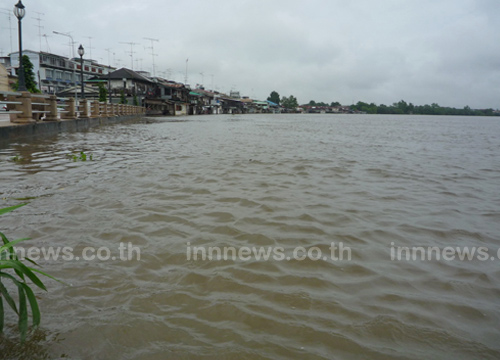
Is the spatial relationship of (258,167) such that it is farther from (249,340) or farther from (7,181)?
(249,340)

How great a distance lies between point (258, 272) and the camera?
2748mm

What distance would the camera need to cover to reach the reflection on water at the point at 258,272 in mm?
1939

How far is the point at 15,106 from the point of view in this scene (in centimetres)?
1166

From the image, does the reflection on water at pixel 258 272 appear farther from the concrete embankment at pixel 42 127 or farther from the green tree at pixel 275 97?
the green tree at pixel 275 97

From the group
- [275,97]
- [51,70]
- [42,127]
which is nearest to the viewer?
[42,127]

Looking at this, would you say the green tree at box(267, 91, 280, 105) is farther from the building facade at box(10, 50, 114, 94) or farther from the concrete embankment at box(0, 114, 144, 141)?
the concrete embankment at box(0, 114, 144, 141)

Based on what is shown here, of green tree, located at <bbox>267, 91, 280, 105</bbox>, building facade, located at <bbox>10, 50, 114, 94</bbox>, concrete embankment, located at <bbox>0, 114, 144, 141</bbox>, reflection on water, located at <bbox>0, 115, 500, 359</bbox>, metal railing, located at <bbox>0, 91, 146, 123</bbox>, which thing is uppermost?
green tree, located at <bbox>267, 91, 280, 105</bbox>

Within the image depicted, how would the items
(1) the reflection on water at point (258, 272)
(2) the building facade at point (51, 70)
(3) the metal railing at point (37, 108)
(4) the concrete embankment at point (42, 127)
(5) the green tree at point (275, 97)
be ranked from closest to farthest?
(1) the reflection on water at point (258, 272), (4) the concrete embankment at point (42, 127), (3) the metal railing at point (37, 108), (2) the building facade at point (51, 70), (5) the green tree at point (275, 97)

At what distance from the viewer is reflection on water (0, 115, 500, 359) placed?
Result: 6.36 ft

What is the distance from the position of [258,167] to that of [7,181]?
459 centimetres

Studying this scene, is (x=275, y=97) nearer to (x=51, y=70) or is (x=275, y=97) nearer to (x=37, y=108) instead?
(x=51, y=70)

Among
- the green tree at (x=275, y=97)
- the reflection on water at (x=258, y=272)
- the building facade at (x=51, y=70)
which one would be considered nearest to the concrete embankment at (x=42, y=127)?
the reflection on water at (x=258, y=272)

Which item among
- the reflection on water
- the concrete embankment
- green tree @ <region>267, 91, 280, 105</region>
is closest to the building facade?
the concrete embankment

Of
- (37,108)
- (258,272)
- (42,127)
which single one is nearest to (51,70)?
(37,108)
